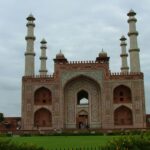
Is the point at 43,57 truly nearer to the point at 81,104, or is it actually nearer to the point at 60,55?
the point at 60,55

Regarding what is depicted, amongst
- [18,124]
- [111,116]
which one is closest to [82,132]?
[111,116]

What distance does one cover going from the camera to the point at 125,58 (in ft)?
103

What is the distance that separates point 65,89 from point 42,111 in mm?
2526

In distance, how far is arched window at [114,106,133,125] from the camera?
87.4 feet

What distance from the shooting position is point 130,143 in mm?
7008

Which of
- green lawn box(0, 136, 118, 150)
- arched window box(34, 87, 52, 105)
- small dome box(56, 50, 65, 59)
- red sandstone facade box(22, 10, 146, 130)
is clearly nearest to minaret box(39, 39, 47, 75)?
small dome box(56, 50, 65, 59)

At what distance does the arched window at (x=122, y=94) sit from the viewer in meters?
26.8

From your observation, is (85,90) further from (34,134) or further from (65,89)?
(34,134)

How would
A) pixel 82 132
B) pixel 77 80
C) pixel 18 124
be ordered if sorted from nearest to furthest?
pixel 82 132 < pixel 77 80 < pixel 18 124

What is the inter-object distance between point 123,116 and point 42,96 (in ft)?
21.5

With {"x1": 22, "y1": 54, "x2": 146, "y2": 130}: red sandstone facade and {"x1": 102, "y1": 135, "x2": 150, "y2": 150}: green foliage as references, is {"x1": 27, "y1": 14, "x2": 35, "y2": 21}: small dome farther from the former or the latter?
{"x1": 102, "y1": 135, "x2": 150, "y2": 150}: green foliage

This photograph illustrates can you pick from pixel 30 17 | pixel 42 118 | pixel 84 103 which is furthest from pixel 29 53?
pixel 84 103

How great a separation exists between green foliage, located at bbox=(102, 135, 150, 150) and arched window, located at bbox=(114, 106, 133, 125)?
1939 centimetres

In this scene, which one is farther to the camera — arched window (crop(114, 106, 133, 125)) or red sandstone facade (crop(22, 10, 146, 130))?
arched window (crop(114, 106, 133, 125))
